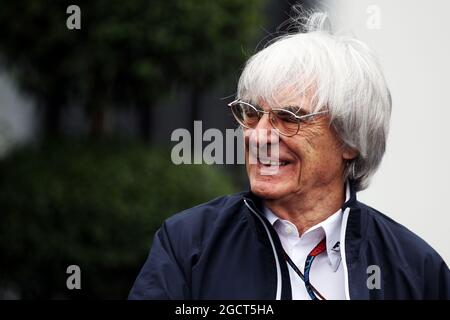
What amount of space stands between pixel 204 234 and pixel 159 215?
3422mm

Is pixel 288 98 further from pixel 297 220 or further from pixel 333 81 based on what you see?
pixel 297 220

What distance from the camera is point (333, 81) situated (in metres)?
2.83

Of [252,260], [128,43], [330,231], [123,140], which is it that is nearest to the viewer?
[252,260]

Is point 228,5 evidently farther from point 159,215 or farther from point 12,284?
point 12,284

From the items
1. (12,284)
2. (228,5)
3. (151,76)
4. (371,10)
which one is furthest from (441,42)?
(12,284)

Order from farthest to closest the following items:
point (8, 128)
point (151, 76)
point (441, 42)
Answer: point (8, 128) → point (441, 42) → point (151, 76)

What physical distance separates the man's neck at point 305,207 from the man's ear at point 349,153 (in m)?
0.12

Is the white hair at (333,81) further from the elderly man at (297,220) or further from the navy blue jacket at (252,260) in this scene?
the navy blue jacket at (252,260)

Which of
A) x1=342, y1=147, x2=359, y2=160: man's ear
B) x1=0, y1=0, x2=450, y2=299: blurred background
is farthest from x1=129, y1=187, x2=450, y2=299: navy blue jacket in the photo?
x1=0, y1=0, x2=450, y2=299: blurred background

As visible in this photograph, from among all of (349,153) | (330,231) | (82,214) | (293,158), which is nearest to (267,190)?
(293,158)

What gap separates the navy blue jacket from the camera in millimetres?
2732

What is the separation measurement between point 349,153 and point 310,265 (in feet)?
1.37

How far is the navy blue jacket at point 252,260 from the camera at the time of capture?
108 inches

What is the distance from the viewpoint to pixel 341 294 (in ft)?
9.21
